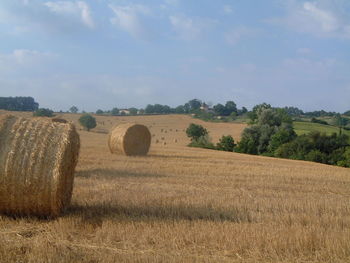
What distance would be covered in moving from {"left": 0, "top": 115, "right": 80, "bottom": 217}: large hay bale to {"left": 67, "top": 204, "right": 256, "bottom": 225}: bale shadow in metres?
0.47

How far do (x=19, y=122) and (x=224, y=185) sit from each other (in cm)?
488

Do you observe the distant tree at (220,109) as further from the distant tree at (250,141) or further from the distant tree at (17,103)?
the distant tree at (250,141)

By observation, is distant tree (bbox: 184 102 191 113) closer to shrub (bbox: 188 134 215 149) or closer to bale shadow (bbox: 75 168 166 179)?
shrub (bbox: 188 134 215 149)

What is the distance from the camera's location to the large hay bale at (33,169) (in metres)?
6.30

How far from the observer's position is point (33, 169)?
6375 millimetres

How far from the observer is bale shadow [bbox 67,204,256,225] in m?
6.12

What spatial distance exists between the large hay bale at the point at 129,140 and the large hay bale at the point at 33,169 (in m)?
11.4

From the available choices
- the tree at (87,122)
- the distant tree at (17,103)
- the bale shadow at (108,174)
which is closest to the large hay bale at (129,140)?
the bale shadow at (108,174)

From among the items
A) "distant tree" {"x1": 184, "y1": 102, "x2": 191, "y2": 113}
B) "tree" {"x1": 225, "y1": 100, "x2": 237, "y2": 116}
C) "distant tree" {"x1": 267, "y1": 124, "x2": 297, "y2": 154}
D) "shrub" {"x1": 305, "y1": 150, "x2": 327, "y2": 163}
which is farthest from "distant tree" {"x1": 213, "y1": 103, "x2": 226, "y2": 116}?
"shrub" {"x1": 305, "y1": 150, "x2": 327, "y2": 163}

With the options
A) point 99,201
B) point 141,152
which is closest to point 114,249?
point 99,201

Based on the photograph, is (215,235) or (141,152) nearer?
(215,235)

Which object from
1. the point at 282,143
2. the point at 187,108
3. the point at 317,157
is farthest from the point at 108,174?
the point at 187,108

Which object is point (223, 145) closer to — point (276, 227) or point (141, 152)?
point (141, 152)

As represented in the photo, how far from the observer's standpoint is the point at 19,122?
6.95 m
